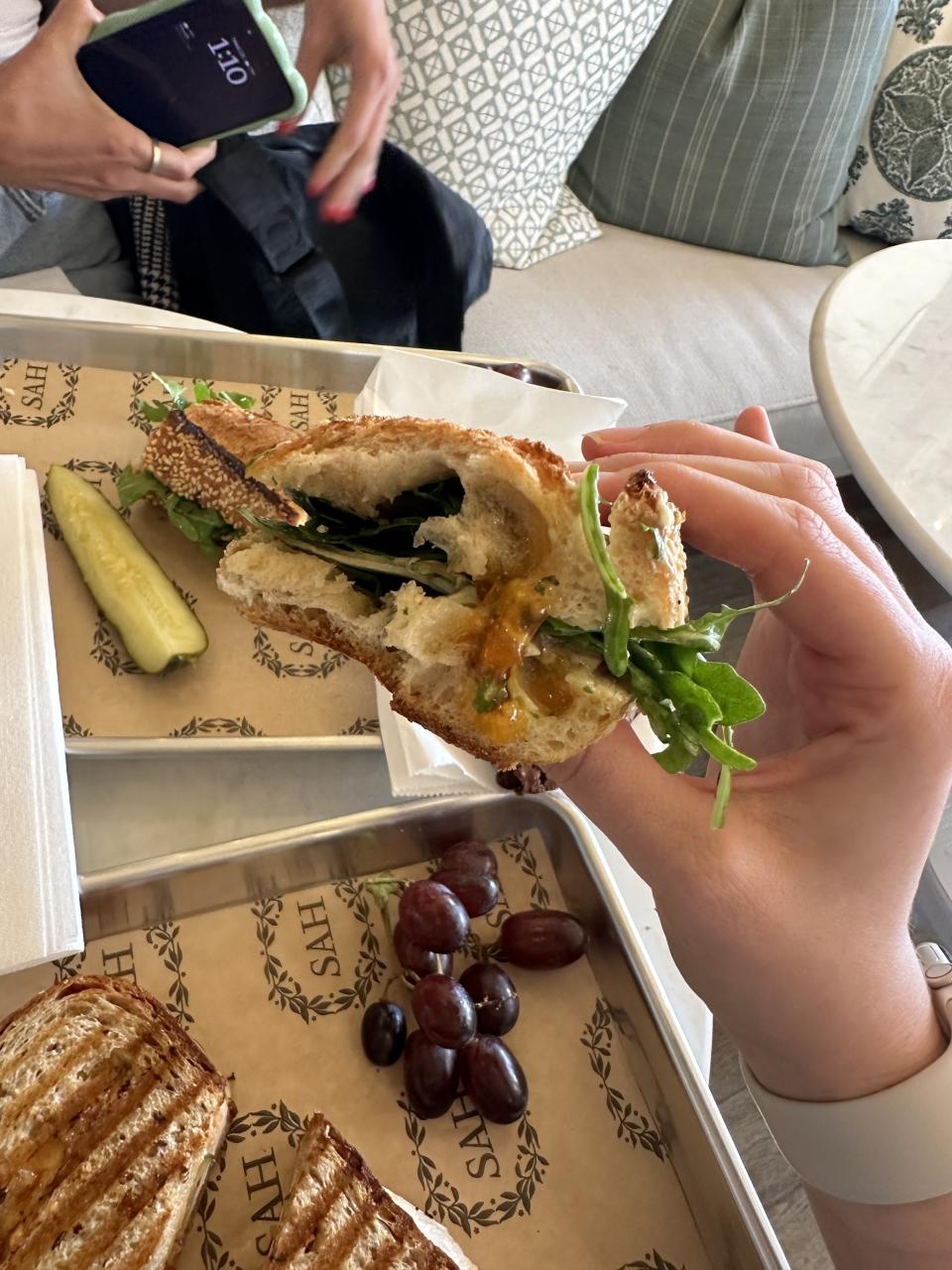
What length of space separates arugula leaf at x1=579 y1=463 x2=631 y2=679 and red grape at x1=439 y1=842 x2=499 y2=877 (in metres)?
0.55

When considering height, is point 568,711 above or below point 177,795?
above

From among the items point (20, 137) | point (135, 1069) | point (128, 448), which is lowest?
point (135, 1069)

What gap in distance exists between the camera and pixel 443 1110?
3.94 ft

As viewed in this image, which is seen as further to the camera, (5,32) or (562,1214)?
(5,32)

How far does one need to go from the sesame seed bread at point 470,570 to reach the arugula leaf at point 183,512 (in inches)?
Result: 20.9

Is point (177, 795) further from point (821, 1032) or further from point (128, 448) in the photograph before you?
point (821, 1032)

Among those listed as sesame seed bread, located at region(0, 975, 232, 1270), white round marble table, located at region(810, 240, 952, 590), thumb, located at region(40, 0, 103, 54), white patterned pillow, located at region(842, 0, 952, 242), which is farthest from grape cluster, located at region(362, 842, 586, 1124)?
white patterned pillow, located at region(842, 0, 952, 242)

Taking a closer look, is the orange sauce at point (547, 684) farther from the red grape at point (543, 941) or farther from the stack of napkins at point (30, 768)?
the stack of napkins at point (30, 768)

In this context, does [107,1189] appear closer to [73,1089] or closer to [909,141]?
[73,1089]

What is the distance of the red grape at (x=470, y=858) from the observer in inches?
52.8

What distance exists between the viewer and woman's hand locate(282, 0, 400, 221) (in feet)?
5.77

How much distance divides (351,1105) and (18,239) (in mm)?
1946

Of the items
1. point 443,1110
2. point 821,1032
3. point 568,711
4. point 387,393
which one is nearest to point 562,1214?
point 443,1110

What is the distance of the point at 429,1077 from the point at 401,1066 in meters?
0.07
